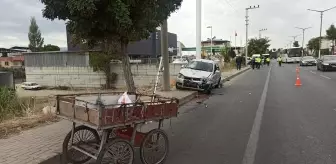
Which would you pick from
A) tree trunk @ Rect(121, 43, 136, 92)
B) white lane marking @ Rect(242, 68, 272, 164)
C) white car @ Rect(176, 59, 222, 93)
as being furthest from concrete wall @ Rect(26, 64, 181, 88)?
white lane marking @ Rect(242, 68, 272, 164)

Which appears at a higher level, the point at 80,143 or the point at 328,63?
the point at 328,63

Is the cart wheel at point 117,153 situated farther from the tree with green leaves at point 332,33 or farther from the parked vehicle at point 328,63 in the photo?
the tree with green leaves at point 332,33

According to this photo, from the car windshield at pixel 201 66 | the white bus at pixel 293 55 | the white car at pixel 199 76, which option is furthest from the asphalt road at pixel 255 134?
the white bus at pixel 293 55

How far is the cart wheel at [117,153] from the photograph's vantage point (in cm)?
488

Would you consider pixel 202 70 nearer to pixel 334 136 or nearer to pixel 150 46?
Result: pixel 334 136

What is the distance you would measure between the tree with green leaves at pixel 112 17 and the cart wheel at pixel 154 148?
326cm

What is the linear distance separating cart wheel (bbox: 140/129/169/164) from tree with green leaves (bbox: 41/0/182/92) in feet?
10.7

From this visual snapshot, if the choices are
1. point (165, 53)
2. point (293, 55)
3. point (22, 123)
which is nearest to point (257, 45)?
point (293, 55)

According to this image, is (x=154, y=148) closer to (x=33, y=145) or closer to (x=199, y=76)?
(x=33, y=145)

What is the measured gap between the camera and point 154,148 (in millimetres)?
5781

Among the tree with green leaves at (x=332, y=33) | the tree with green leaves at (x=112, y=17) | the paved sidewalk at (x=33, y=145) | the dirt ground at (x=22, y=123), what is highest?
the tree with green leaves at (x=332, y=33)

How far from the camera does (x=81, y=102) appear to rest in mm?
5270

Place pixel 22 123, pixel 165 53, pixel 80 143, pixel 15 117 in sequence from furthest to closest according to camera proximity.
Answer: pixel 165 53
pixel 15 117
pixel 22 123
pixel 80 143

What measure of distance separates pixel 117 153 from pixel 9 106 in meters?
5.93
